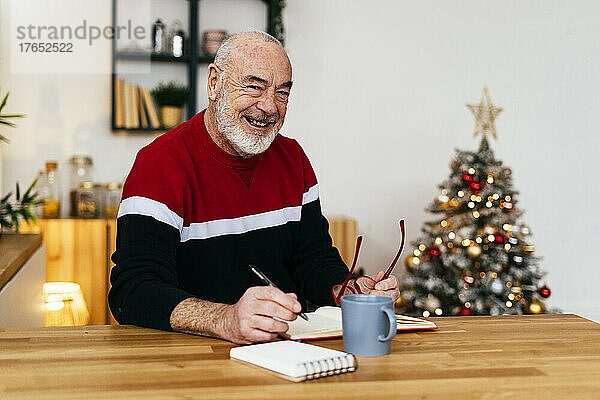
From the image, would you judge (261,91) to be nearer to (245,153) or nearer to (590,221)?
(245,153)

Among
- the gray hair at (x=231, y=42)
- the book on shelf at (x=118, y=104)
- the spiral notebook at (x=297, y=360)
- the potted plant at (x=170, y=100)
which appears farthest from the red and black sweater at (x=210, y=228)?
the book on shelf at (x=118, y=104)

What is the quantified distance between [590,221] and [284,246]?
3068 millimetres

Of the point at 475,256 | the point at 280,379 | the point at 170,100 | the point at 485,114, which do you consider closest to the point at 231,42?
the point at 280,379

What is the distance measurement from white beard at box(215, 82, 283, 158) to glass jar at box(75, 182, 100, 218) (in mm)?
1900

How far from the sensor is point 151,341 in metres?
1.31

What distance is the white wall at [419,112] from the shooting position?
3.81 m

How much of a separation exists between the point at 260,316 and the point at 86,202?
8.29 ft

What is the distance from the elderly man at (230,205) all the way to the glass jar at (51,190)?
6.11ft

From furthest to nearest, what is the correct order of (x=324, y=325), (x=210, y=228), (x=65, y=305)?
(x=65, y=305), (x=210, y=228), (x=324, y=325)

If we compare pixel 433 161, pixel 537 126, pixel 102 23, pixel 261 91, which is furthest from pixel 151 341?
pixel 537 126

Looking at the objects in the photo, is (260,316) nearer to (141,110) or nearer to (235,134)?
(235,134)

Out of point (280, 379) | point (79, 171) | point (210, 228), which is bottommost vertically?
point (280, 379)

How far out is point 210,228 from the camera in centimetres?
183

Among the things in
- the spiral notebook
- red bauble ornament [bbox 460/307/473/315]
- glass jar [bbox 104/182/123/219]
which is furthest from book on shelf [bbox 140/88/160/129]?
the spiral notebook
